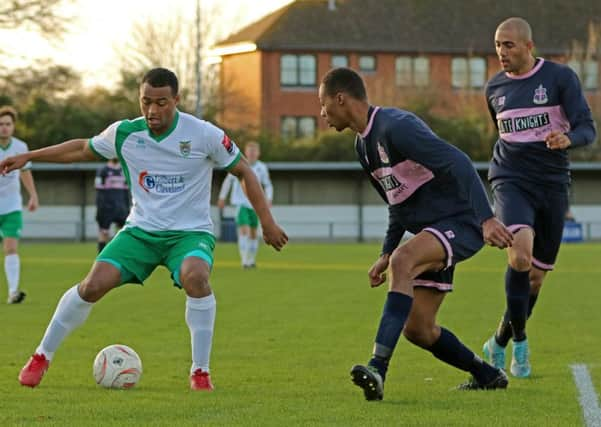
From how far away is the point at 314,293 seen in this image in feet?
60.6

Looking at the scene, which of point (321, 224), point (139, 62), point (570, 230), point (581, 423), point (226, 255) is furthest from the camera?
point (139, 62)

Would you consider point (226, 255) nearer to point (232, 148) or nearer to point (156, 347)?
point (156, 347)

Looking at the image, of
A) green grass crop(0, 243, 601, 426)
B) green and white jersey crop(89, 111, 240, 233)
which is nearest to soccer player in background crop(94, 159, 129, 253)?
green grass crop(0, 243, 601, 426)

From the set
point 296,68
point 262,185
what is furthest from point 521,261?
point 296,68

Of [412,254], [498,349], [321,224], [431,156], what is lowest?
[321,224]

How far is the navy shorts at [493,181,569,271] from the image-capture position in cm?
932

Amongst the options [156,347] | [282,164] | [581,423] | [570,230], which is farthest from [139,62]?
[581,423]

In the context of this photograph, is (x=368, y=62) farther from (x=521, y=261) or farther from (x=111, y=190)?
(x=521, y=261)

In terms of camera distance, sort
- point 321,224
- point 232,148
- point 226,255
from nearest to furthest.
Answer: point 232,148
point 226,255
point 321,224

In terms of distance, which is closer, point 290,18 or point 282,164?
point 282,164

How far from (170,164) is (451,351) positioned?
2035mm

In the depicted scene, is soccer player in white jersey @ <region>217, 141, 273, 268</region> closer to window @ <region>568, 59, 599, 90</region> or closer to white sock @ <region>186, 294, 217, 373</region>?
white sock @ <region>186, 294, 217, 373</region>

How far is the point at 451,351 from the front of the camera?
8.18m

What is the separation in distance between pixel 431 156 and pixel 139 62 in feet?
193
